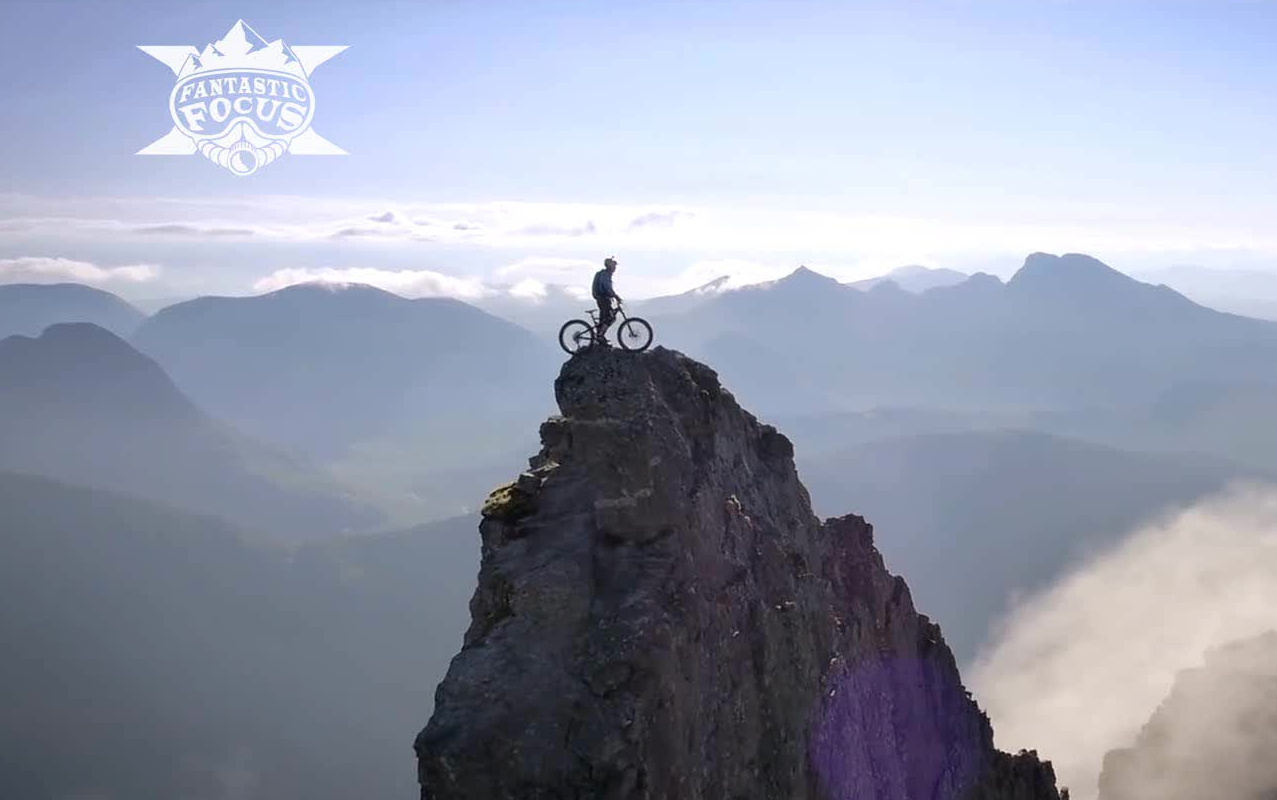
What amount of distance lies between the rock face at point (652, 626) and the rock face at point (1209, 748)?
119812mm

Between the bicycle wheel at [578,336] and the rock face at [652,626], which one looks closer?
the rock face at [652,626]

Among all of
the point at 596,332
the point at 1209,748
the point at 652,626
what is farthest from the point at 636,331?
the point at 1209,748

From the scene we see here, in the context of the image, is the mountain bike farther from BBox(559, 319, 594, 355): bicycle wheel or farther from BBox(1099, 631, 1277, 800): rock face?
BBox(1099, 631, 1277, 800): rock face

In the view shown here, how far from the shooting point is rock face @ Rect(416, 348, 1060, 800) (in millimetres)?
20469

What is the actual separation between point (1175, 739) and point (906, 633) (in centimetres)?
14860

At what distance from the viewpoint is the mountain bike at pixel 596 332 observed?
29469 millimetres

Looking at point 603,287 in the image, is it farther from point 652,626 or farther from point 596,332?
point 652,626

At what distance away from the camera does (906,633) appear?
43.6m

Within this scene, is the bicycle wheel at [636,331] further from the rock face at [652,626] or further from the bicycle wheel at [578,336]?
the rock face at [652,626]

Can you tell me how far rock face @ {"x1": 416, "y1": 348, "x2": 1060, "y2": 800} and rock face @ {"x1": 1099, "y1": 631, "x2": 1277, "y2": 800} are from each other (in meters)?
120

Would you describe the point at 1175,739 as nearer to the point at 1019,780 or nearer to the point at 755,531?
the point at 1019,780

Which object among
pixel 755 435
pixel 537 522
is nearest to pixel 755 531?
pixel 755 435

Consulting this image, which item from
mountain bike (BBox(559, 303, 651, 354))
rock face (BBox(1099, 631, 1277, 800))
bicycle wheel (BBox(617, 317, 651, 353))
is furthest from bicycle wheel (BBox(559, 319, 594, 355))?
rock face (BBox(1099, 631, 1277, 800))

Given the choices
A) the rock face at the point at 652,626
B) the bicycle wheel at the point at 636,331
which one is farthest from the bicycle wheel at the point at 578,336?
the rock face at the point at 652,626
